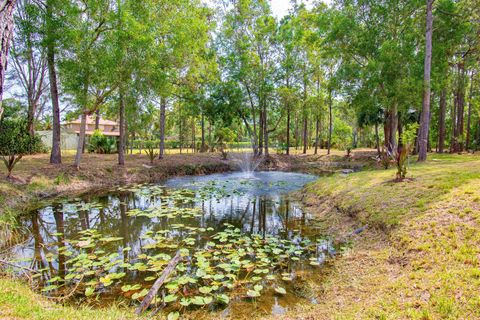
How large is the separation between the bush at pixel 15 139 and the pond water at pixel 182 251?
23.7 ft

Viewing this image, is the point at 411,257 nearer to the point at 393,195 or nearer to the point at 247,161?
the point at 393,195

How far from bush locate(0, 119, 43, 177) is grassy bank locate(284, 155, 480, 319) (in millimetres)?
13840

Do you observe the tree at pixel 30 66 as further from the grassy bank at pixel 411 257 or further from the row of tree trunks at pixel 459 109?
the row of tree trunks at pixel 459 109

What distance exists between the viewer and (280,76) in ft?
66.6

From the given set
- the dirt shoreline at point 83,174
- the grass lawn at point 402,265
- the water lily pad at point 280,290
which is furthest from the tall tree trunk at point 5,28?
the dirt shoreline at point 83,174

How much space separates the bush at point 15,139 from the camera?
42.9 feet

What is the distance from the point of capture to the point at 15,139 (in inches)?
543

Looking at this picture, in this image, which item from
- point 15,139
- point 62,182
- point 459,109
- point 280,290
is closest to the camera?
point 280,290

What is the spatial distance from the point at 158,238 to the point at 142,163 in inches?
403

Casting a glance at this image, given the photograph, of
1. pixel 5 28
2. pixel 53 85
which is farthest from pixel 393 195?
pixel 53 85

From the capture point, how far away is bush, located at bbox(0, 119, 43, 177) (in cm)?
1307

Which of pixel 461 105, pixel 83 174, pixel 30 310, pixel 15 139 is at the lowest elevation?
pixel 30 310

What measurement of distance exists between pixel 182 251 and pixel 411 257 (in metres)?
3.44

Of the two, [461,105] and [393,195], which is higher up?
[461,105]
